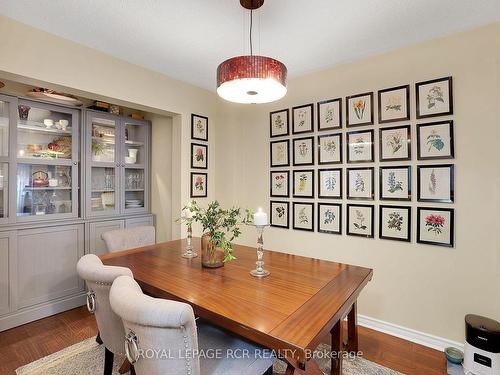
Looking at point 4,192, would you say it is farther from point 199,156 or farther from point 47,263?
point 199,156

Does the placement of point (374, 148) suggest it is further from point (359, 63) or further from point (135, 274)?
point (135, 274)

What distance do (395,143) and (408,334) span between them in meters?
1.59

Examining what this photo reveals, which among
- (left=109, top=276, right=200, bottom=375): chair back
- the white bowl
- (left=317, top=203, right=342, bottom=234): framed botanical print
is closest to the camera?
(left=109, top=276, right=200, bottom=375): chair back

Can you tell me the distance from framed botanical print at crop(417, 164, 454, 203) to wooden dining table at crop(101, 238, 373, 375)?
93 centimetres

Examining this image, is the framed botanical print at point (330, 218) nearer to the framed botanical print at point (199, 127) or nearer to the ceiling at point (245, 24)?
the ceiling at point (245, 24)

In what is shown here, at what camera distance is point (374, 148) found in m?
2.34

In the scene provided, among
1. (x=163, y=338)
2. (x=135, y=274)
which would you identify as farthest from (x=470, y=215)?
(x=135, y=274)

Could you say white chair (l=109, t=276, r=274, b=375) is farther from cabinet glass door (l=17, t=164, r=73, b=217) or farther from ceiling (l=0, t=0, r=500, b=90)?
cabinet glass door (l=17, t=164, r=73, b=217)

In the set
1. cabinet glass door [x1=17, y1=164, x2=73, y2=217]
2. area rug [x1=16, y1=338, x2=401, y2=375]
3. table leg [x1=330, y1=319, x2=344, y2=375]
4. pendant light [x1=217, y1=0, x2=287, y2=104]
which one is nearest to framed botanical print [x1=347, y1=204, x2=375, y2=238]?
area rug [x1=16, y1=338, x2=401, y2=375]

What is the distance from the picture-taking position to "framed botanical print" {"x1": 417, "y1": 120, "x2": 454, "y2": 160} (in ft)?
6.59

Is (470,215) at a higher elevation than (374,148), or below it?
below

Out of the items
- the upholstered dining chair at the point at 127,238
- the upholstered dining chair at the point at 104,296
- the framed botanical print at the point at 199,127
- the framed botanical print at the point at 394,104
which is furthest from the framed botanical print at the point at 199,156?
the framed botanical print at the point at 394,104

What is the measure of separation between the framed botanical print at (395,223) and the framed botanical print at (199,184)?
195 centimetres

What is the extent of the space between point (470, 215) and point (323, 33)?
5.72ft
